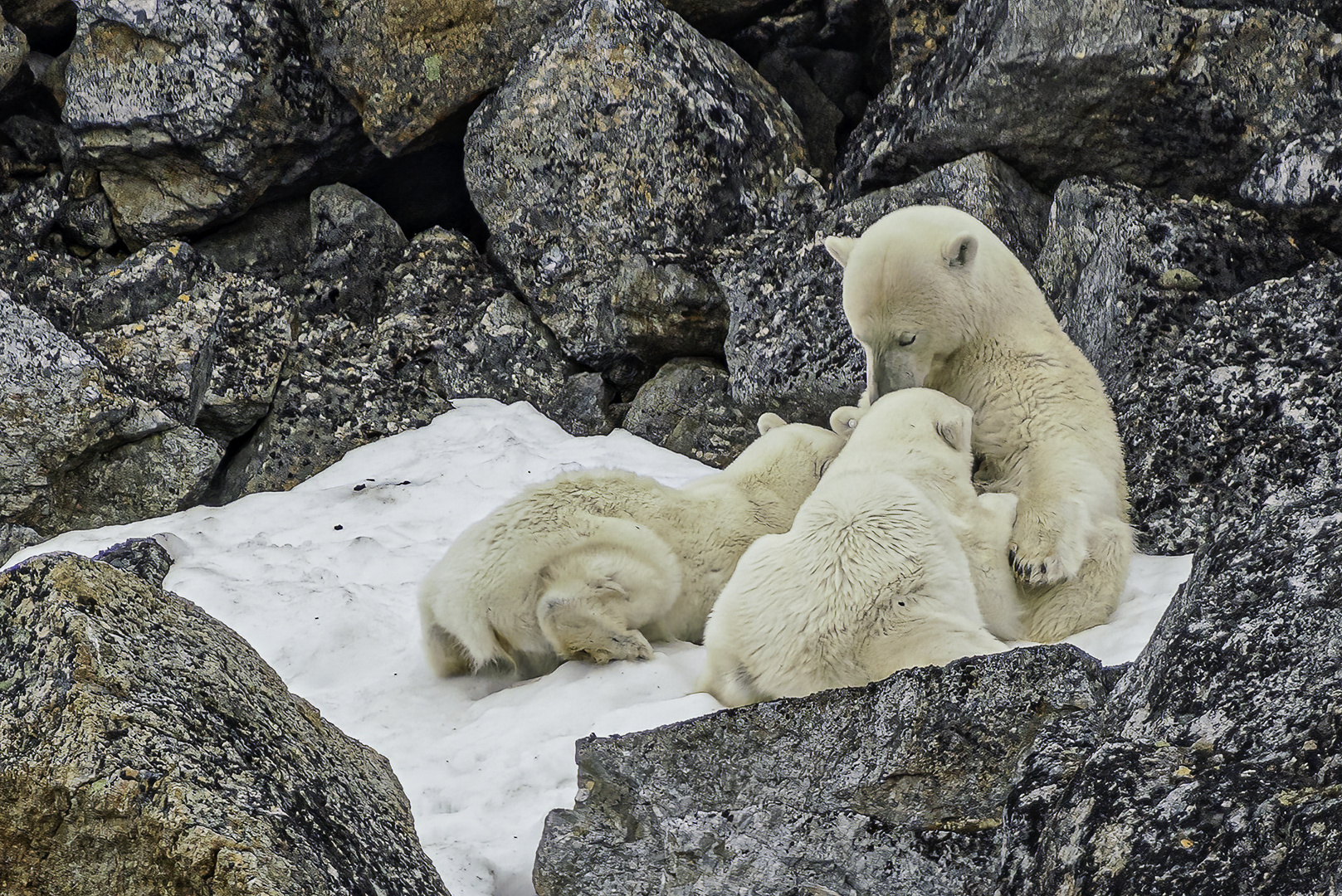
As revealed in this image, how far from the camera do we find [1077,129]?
293 inches

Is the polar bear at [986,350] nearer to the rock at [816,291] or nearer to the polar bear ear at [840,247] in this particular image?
the polar bear ear at [840,247]

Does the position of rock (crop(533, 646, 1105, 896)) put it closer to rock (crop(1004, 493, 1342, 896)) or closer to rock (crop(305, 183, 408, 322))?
rock (crop(1004, 493, 1342, 896))

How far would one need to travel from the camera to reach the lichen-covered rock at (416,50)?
864cm

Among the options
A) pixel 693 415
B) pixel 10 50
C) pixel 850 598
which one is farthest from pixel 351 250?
pixel 850 598

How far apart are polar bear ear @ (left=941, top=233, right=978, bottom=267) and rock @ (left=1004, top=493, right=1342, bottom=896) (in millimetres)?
2360

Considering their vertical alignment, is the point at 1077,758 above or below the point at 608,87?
below

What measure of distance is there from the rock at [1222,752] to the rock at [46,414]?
639cm

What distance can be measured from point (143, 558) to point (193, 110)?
3732 millimetres

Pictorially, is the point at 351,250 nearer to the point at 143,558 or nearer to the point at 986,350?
the point at 143,558

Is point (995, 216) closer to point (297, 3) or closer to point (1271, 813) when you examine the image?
point (297, 3)

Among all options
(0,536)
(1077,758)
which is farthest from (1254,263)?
(0,536)

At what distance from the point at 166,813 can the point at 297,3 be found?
7.42 m

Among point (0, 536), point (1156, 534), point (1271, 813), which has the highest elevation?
point (1271, 813)

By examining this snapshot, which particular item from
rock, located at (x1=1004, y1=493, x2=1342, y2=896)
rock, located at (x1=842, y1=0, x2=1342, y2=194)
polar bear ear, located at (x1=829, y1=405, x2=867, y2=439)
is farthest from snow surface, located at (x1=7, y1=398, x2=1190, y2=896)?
rock, located at (x1=842, y1=0, x2=1342, y2=194)
